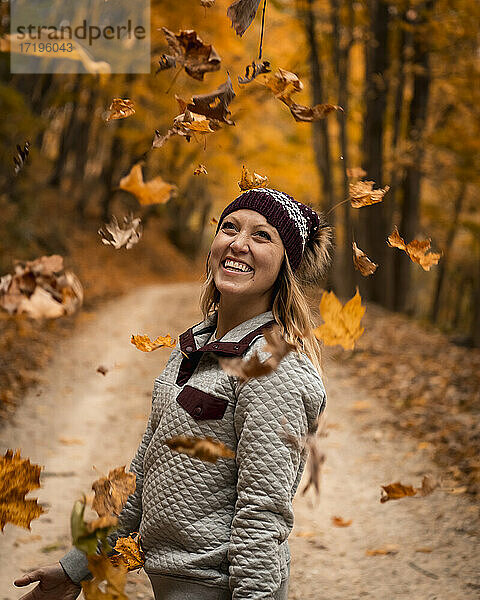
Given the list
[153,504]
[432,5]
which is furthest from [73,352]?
[432,5]

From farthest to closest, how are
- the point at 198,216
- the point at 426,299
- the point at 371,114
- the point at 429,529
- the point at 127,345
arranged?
the point at 198,216 < the point at 426,299 < the point at 371,114 < the point at 127,345 < the point at 429,529

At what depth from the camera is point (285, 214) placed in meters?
2.09

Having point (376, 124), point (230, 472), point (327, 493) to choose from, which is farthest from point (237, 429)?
point (376, 124)

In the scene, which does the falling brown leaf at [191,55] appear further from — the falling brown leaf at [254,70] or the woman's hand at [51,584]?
the woman's hand at [51,584]

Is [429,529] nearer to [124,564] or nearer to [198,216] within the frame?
[124,564]

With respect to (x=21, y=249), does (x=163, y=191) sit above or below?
above

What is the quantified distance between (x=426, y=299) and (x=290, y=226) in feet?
99.2

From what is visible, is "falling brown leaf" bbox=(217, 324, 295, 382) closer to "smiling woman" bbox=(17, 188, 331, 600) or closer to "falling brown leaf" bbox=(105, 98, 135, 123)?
"smiling woman" bbox=(17, 188, 331, 600)

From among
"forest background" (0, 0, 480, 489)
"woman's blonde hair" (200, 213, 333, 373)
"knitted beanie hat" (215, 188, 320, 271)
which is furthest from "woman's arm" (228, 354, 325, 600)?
"forest background" (0, 0, 480, 489)

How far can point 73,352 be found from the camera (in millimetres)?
8922

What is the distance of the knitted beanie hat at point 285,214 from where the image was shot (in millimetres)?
2084

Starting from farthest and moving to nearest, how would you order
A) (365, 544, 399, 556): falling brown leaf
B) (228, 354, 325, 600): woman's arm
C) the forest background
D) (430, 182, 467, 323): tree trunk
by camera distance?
(430, 182, 467, 323): tree trunk → the forest background → (365, 544, 399, 556): falling brown leaf → (228, 354, 325, 600): woman's arm

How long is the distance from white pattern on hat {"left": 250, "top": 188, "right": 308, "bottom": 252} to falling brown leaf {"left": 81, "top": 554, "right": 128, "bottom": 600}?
1.14 metres

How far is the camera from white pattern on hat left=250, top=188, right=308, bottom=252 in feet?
6.89
